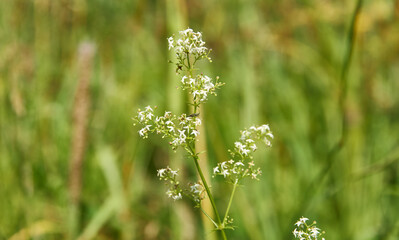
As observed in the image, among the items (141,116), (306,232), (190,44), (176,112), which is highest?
(176,112)

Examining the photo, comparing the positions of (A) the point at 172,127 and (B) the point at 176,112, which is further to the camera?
(B) the point at 176,112

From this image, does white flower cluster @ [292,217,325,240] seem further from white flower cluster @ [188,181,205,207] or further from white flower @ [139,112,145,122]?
white flower @ [139,112,145,122]

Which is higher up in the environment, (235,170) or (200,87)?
(200,87)

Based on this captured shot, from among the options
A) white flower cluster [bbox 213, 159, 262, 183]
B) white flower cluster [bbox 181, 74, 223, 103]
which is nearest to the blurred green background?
white flower cluster [bbox 213, 159, 262, 183]

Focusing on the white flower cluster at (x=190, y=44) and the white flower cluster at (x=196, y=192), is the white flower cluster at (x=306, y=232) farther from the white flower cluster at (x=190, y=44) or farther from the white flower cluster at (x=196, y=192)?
the white flower cluster at (x=190, y=44)

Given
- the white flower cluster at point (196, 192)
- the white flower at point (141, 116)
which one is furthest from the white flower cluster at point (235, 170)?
the white flower at point (141, 116)

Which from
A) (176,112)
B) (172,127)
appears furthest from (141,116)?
(176,112)

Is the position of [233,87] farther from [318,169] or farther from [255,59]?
[318,169]

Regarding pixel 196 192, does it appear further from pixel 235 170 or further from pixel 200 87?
pixel 200 87

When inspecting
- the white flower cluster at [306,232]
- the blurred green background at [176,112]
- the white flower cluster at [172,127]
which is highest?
the blurred green background at [176,112]
